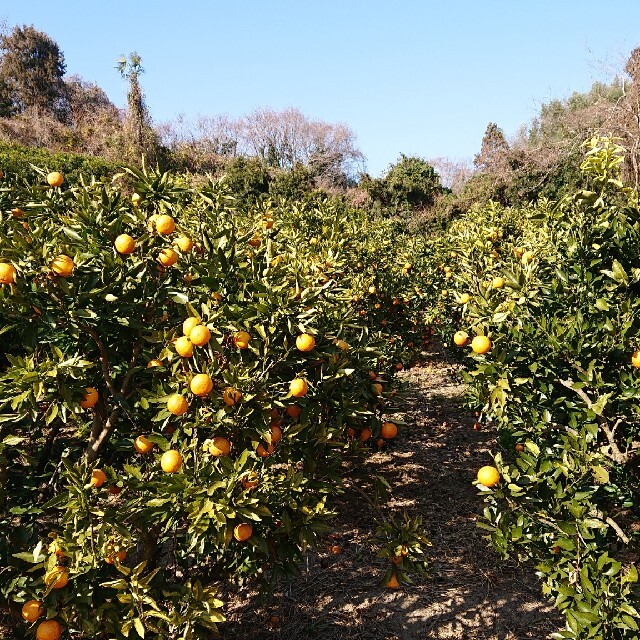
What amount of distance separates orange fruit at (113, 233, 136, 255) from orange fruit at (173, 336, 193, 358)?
40 centimetres

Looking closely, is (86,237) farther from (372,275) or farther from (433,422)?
(433,422)

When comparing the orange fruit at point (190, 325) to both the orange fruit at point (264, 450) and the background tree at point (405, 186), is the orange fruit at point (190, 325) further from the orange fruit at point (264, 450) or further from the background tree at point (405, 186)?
the background tree at point (405, 186)

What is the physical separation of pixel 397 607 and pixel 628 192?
8.81 feet

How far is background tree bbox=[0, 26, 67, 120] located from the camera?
95.5 ft

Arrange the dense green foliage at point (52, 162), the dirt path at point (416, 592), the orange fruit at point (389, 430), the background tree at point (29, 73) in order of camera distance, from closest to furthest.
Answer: the orange fruit at point (389, 430), the dirt path at point (416, 592), the dense green foliage at point (52, 162), the background tree at point (29, 73)

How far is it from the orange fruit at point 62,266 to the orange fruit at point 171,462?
0.69 meters

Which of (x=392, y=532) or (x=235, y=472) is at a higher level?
(x=235, y=472)

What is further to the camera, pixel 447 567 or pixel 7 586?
pixel 447 567

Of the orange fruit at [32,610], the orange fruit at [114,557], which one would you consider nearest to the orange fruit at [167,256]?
the orange fruit at [114,557]

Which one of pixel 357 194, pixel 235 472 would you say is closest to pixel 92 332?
A: pixel 235 472

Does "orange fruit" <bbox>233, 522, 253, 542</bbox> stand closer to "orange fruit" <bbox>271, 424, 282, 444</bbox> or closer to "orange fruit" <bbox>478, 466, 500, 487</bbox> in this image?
"orange fruit" <bbox>271, 424, 282, 444</bbox>

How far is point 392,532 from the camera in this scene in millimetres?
2182

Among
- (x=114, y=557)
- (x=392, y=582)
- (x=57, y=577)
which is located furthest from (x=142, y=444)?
(x=392, y=582)

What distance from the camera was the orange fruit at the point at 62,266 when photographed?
169 centimetres
